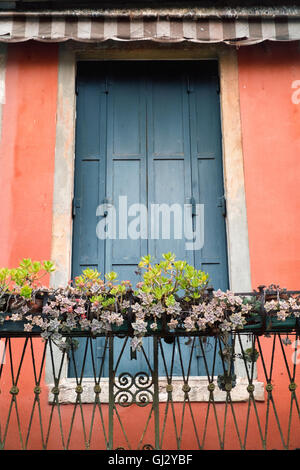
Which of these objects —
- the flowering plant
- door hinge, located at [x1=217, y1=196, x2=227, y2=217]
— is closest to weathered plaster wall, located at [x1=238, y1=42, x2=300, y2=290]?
door hinge, located at [x1=217, y1=196, x2=227, y2=217]

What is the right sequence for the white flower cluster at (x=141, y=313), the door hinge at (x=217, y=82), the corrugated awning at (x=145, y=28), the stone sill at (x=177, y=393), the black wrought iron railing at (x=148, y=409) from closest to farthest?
1. the white flower cluster at (x=141, y=313)
2. the black wrought iron railing at (x=148, y=409)
3. the stone sill at (x=177, y=393)
4. the corrugated awning at (x=145, y=28)
5. the door hinge at (x=217, y=82)

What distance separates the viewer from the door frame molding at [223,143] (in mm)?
5438

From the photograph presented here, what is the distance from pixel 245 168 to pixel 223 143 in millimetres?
347

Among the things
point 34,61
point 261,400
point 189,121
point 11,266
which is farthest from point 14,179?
point 261,400

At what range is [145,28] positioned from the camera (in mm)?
5812

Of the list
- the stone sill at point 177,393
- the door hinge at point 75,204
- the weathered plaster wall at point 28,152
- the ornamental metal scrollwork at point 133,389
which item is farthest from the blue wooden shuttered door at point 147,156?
the ornamental metal scrollwork at point 133,389

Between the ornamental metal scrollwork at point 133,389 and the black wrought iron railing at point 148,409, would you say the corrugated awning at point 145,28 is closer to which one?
the black wrought iron railing at point 148,409

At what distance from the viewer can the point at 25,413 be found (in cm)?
502

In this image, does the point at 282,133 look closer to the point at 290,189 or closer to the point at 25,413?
the point at 290,189

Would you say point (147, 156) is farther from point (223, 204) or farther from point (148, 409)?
point (148, 409)

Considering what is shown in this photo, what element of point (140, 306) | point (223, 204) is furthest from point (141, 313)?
point (223, 204)

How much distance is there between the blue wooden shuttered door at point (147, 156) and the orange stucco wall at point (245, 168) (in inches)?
12.5

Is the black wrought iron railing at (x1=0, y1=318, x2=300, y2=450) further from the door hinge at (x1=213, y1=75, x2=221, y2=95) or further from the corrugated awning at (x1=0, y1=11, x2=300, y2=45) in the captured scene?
the corrugated awning at (x1=0, y1=11, x2=300, y2=45)
